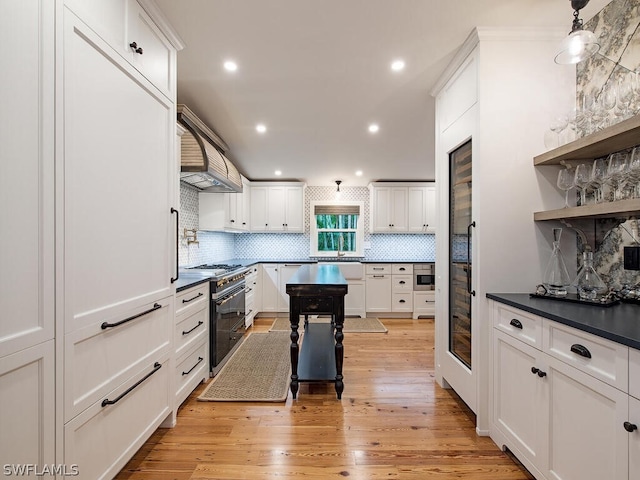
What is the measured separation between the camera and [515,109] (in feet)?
6.25

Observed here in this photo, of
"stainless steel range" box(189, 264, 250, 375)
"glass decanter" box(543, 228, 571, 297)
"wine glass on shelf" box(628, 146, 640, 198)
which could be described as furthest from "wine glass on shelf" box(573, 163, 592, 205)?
"stainless steel range" box(189, 264, 250, 375)

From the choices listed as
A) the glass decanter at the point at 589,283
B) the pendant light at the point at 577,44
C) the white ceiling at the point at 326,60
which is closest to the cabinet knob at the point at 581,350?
the glass decanter at the point at 589,283

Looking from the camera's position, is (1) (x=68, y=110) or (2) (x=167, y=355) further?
(2) (x=167, y=355)

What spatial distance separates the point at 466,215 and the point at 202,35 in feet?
7.21

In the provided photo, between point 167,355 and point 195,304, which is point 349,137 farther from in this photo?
point 167,355

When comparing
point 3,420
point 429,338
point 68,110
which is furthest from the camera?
point 429,338

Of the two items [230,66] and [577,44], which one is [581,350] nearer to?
[577,44]

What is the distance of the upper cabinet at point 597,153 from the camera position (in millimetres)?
1347

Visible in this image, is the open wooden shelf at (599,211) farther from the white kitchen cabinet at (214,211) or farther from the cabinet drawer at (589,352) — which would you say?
the white kitchen cabinet at (214,211)

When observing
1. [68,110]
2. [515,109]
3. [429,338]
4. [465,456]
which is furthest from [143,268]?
[429,338]

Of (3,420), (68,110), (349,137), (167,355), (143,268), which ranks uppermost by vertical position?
(349,137)

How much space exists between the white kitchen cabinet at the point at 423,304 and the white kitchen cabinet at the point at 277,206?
245 centimetres

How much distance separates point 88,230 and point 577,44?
2.44 m

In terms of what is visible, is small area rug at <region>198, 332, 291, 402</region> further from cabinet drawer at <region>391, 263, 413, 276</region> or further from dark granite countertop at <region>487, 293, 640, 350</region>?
cabinet drawer at <region>391, 263, 413, 276</region>
